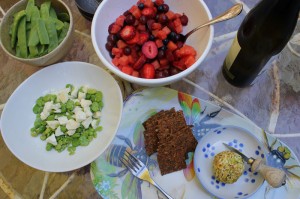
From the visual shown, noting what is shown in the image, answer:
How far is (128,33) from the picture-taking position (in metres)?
0.80

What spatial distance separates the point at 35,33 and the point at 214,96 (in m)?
0.52

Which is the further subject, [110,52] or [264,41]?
[110,52]

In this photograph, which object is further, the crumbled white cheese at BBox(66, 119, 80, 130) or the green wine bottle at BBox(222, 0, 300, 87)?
the crumbled white cheese at BBox(66, 119, 80, 130)

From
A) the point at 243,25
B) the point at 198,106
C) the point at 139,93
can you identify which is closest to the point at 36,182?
the point at 139,93

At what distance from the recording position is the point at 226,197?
2.41 feet

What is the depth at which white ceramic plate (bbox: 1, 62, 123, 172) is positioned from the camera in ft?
2.52

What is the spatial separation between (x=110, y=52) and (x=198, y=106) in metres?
0.28

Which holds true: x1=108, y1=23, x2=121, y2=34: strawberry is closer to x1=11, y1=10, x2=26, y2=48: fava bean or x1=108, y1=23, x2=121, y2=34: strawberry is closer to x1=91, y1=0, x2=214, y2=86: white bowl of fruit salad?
x1=91, y1=0, x2=214, y2=86: white bowl of fruit salad

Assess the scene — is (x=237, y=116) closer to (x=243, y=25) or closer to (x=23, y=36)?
(x=243, y=25)

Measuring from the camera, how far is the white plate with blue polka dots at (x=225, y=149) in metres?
0.74

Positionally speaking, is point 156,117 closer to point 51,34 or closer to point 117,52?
point 117,52

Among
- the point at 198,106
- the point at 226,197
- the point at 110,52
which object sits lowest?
the point at 226,197

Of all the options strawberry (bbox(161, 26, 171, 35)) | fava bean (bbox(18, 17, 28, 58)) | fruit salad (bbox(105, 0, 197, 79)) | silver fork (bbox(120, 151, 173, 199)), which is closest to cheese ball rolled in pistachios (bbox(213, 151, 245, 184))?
silver fork (bbox(120, 151, 173, 199))

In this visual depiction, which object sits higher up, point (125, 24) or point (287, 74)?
point (125, 24)
